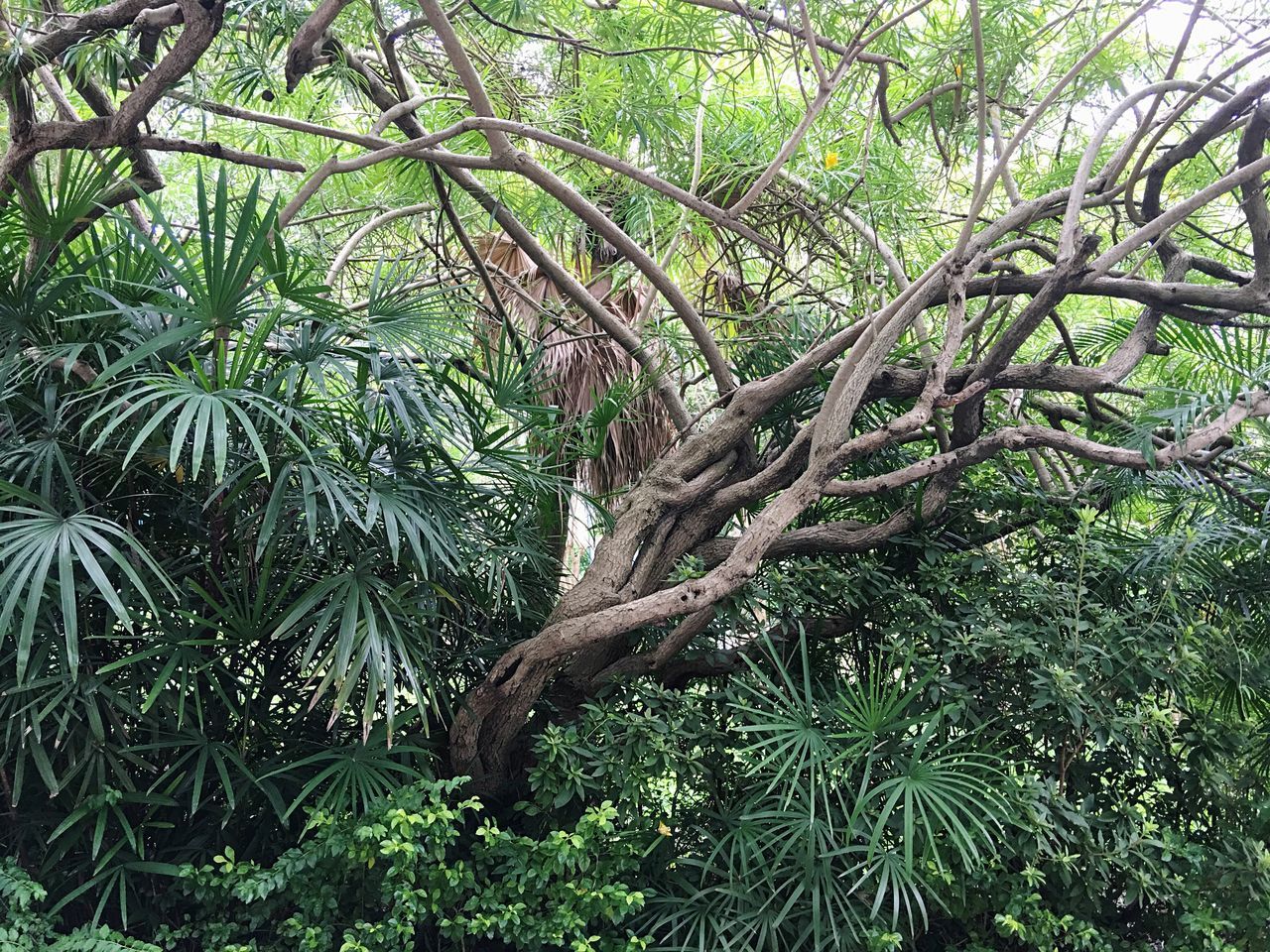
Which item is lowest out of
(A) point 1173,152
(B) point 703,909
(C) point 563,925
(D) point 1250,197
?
(B) point 703,909

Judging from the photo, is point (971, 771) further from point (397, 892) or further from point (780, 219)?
point (780, 219)

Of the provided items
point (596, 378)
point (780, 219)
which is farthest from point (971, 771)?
point (596, 378)

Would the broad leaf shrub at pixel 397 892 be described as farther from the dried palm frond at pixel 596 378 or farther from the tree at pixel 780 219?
the dried palm frond at pixel 596 378

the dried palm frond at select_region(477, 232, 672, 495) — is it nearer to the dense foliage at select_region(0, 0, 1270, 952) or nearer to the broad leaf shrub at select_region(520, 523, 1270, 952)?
the dense foliage at select_region(0, 0, 1270, 952)

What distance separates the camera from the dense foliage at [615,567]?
6.11ft

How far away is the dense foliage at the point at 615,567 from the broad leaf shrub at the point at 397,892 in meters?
0.01

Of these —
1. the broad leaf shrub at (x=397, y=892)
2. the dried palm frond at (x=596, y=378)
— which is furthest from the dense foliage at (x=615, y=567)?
the dried palm frond at (x=596, y=378)

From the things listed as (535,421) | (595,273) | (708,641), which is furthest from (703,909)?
(595,273)

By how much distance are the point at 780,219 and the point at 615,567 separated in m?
1.33

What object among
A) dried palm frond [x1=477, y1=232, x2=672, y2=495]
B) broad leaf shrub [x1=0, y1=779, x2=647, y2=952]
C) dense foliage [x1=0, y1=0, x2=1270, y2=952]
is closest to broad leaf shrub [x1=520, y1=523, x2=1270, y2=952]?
dense foliage [x1=0, y1=0, x2=1270, y2=952]

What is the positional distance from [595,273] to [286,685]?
6.62ft

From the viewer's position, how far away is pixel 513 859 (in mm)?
1975

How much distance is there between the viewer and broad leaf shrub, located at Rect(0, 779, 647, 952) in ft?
5.90

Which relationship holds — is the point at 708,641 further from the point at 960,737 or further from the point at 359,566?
the point at 359,566
